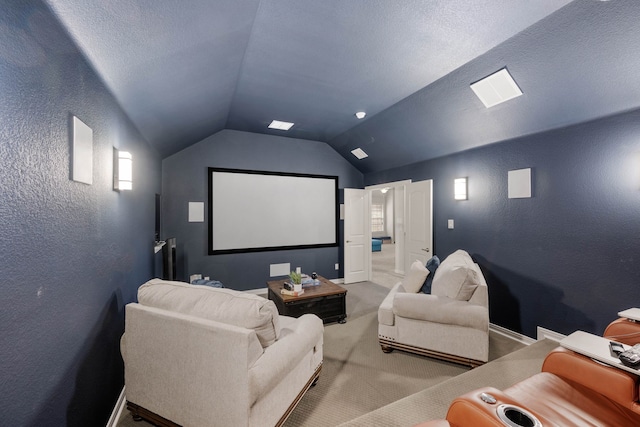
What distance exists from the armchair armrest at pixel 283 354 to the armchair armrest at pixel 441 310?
970 millimetres

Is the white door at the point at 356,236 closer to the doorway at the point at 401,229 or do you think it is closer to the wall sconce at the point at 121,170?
the doorway at the point at 401,229

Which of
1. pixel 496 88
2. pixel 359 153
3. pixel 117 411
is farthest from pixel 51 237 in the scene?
pixel 359 153

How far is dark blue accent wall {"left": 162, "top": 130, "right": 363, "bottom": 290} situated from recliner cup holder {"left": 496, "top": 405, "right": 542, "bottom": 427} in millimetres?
4341

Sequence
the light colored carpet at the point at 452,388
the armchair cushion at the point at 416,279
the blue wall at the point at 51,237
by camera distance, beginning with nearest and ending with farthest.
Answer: the blue wall at the point at 51,237, the light colored carpet at the point at 452,388, the armchair cushion at the point at 416,279

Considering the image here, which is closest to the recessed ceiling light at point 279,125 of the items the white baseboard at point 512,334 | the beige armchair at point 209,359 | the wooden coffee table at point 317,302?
Result: the wooden coffee table at point 317,302

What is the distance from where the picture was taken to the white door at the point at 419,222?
4.50 metres

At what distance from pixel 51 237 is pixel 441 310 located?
2785 millimetres

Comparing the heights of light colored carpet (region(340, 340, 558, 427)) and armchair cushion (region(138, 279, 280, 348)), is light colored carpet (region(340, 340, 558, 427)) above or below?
below

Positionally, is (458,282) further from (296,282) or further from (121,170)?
(121,170)

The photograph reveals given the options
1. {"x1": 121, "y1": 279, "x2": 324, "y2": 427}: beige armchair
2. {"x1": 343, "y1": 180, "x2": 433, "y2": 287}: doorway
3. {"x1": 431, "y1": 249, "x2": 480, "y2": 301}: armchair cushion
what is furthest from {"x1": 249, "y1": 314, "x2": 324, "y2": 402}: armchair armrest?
{"x1": 343, "y1": 180, "x2": 433, "y2": 287}: doorway

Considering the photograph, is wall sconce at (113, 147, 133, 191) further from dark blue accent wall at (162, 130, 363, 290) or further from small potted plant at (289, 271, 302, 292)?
dark blue accent wall at (162, 130, 363, 290)

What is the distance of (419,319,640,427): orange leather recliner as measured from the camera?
1033 millimetres

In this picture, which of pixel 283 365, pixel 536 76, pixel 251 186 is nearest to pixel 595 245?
pixel 536 76

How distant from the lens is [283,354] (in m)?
1.68
